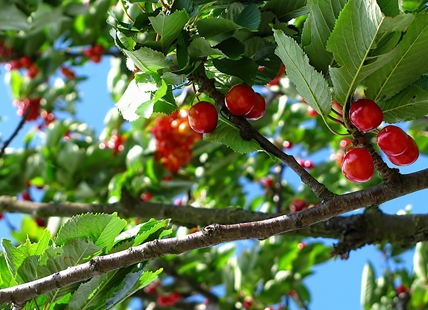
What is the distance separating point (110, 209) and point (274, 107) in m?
1.72

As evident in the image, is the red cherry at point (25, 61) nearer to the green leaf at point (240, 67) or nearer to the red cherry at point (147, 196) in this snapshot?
the red cherry at point (147, 196)

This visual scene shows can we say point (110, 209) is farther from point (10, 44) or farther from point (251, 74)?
point (10, 44)

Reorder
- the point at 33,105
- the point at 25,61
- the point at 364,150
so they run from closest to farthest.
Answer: the point at 364,150
the point at 25,61
the point at 33,105

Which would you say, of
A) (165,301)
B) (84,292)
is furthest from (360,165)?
(165,301)

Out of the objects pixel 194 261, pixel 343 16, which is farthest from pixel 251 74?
pixel 194 261

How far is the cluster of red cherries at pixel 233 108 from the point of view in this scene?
56.0 inches

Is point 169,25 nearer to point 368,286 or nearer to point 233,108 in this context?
point 233,108

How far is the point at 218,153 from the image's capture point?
392 centimetres

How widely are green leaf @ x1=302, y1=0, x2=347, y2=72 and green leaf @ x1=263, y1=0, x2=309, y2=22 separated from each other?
0.27 metres

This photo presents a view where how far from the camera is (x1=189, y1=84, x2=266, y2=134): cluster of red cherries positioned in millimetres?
1422

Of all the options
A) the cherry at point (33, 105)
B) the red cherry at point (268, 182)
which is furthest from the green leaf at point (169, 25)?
the cherry at point (33, 105)

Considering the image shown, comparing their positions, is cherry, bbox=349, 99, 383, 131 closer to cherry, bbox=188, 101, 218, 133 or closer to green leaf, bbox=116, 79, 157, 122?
cherry, bbox=188, 101, 218, 133

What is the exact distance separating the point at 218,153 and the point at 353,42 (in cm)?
274

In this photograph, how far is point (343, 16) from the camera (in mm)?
1165
